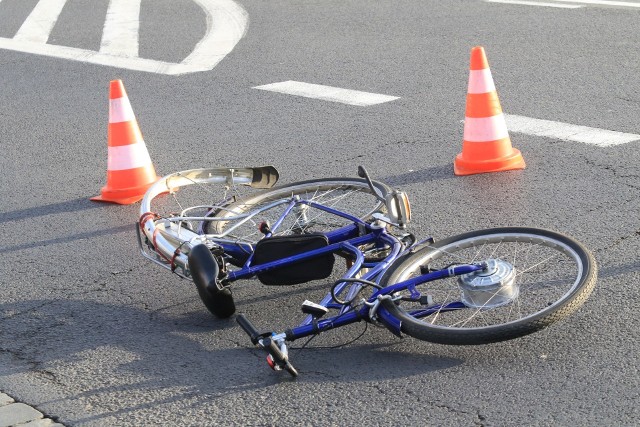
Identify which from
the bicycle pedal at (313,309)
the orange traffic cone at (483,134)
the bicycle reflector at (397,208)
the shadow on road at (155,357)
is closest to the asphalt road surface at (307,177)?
the shadow on road at (155,357)

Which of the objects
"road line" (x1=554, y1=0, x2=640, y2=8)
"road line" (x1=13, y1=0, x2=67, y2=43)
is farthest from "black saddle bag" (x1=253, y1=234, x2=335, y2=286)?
"road line" (x1=13, y1=0, x2=67, y2=43)

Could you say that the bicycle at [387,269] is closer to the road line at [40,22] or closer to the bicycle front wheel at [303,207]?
the bicycle front wheel at [303,207]

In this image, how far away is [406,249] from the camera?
511cm

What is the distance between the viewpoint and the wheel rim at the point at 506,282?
4.70 metres

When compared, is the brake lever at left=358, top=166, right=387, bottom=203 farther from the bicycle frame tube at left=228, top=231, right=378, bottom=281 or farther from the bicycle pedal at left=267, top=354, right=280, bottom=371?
the bicycle pedal at left=267, top=354, right=280, bottom=371

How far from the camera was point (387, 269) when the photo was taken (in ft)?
15.9

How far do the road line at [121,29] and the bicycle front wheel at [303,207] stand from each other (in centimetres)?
667

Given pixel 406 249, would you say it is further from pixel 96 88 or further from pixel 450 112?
pixel 96 88

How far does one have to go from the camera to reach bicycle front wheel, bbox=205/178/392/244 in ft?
18.9

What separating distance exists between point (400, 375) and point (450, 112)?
4.56 metres

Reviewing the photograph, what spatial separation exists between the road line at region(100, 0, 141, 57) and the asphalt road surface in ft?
0.33

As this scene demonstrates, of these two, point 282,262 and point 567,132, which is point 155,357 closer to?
point 282,262

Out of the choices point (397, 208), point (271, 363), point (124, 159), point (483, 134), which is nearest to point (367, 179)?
point (397, 208)

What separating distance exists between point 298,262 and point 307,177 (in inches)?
95.6
